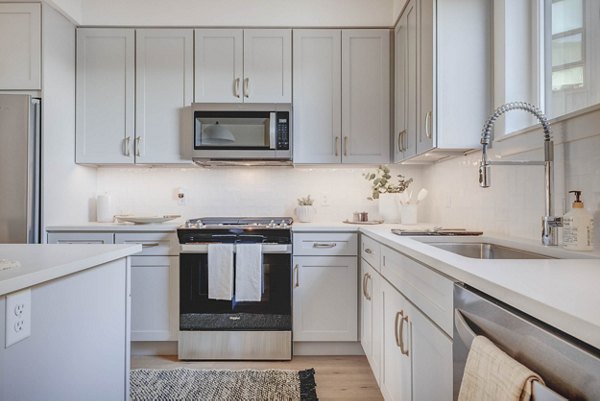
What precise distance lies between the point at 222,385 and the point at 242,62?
2.24 meters

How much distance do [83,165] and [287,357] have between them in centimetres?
217

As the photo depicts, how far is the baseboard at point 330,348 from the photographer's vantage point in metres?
2.50

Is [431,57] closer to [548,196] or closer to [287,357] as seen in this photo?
[548,196]

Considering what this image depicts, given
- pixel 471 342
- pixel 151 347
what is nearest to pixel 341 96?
pixel 471 342

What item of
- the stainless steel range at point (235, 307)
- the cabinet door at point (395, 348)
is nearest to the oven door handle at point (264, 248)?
the stainless steel range at point (235, 307)

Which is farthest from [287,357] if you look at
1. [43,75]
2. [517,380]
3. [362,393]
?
[43,75]

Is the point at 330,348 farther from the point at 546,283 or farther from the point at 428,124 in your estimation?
the point at 546,283

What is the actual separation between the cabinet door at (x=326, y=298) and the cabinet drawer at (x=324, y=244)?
0.04 meters

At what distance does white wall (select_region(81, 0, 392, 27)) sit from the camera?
2732 mm

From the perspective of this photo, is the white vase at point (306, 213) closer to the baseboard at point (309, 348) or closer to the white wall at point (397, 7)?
the baseboard at point (309, 348)

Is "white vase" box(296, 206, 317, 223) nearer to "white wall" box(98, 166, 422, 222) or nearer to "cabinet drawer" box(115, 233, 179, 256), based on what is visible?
"white wall" box(98, 166, 422, 222)

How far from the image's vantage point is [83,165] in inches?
110

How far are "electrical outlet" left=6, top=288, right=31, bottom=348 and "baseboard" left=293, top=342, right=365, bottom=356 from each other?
1.92m

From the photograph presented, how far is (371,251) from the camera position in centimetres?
207
